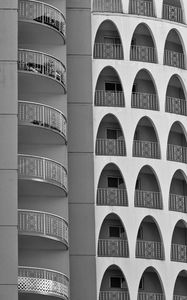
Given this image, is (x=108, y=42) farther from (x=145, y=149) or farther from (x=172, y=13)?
(x=145, y=149)

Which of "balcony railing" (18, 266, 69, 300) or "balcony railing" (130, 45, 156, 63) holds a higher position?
"balcony railing" (130, 45, 156, 63)

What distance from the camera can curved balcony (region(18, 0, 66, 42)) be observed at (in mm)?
66250

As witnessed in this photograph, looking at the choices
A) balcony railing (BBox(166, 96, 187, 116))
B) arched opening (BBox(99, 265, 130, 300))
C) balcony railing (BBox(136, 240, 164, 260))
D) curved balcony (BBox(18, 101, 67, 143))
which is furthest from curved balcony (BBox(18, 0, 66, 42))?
arched opening (BBox(99, 265, 130, 300))

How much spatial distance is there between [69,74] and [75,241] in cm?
841

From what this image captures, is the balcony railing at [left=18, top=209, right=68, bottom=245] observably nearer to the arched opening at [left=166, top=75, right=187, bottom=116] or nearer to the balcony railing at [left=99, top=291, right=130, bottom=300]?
the balcony railing at [left=99, top=291, right=130, bottom=300]

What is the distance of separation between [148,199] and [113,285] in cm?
467

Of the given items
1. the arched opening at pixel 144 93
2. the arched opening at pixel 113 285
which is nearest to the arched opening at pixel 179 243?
the arched opening at pixel 113 285

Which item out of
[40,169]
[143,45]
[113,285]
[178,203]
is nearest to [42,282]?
[40,169]

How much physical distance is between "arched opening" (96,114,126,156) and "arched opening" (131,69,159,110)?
1.38m

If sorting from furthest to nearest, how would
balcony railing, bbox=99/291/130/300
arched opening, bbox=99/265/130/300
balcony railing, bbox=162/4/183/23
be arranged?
balcony railing, bbox=162/4/183/23, arched opening, bbox=99/265/130/300, balcony railing, bbox=99/291/130/300

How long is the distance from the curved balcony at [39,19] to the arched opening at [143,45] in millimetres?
5452

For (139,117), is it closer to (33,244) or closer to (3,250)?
(33,244)

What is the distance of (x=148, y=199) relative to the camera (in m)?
70.4

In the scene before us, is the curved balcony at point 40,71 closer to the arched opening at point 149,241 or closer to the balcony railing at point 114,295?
the arched opening at point 149,241
